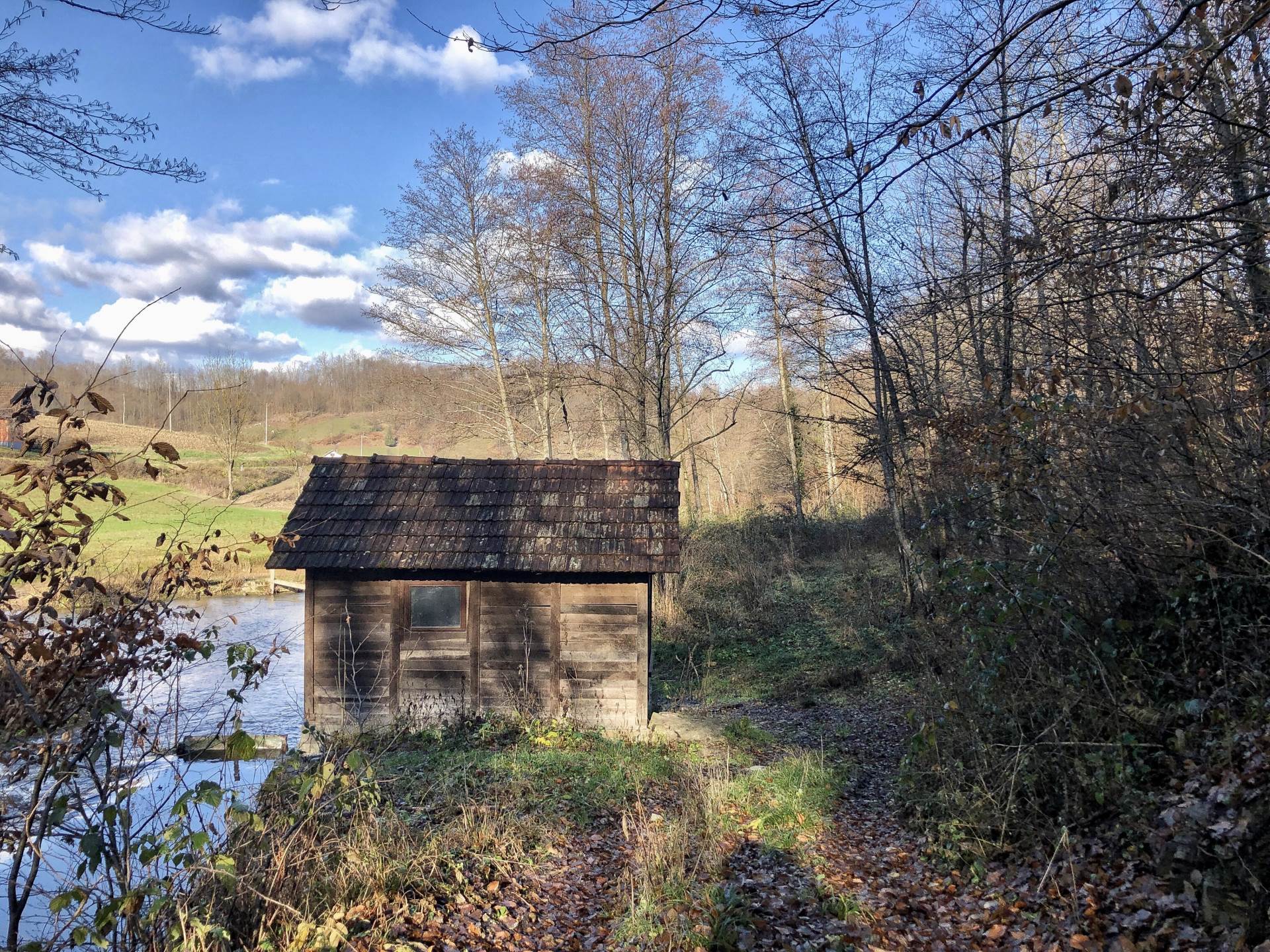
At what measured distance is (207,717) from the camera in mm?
12984

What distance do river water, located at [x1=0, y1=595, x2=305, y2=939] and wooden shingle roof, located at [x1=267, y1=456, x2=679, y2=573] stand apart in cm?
173

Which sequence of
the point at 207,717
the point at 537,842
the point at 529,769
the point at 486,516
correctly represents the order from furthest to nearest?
the point at 207,717 < the point at 486,516 < the point at 529,769 < the point at 537,842

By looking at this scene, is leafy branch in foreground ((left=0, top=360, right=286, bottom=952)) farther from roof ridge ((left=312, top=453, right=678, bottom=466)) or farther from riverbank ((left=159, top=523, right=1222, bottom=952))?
roof ridge ((left=312, top=453, right=678, bottom=466))

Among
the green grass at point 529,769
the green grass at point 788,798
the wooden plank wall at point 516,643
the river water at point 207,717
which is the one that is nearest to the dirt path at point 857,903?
the green grass at point 788,798

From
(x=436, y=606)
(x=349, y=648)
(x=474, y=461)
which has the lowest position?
(x=349, y=648)

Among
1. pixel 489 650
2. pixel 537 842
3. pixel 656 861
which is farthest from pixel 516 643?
pixel 656 861

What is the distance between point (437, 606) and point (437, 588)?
0.27 metres

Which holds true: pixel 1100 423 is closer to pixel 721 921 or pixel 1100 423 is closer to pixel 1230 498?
pixel 1230 498

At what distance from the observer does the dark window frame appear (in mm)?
11570

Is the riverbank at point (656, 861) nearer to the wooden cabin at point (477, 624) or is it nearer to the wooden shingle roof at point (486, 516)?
the wooden cabin at point (477, 624)

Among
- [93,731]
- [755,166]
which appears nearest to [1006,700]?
[93,731]

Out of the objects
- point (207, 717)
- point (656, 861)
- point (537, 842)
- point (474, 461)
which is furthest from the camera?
point (207, 717)

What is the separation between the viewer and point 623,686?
37.9ft

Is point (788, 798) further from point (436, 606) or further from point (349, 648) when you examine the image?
point (349, 648)
